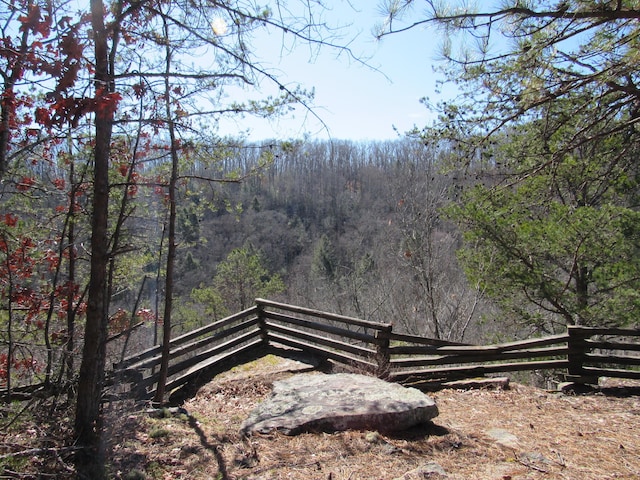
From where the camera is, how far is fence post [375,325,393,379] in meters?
6.40

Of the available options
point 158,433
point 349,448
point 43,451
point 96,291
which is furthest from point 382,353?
point 43,451

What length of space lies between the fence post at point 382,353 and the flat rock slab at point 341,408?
1.54 metres

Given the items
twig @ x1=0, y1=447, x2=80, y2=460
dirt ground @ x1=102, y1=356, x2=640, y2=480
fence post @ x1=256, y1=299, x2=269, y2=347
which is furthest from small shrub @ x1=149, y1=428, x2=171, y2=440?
fence post @ x1=256, y1=299, x2=269, y2=347

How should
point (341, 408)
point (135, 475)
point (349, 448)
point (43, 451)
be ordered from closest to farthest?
1. point (43, 451)
2. point (135, 475)
3. point (349, 448)
4. point (341, 408)

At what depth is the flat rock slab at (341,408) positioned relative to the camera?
418 centimetres

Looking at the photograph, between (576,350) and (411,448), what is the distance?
3249mm

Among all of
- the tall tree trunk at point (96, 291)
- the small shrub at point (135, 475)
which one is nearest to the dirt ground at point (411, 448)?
the small shrub at point (135, 475)

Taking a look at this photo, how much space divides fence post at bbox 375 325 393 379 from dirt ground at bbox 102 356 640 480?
1.30 m

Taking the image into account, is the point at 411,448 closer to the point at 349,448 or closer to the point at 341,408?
the point at 349,448

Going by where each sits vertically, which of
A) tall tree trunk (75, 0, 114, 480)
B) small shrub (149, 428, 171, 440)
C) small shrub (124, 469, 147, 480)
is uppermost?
tall tree trunk (75, 0, 114, 480)

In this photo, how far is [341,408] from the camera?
430 centimetres

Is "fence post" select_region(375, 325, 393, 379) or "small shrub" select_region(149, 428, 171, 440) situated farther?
"fence post" select_region(375, 325, 393, 379)

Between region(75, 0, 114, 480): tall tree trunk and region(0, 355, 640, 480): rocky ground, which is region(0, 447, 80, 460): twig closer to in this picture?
region(0, 355, 640, 480): rocky ground

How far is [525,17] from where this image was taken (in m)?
4.08
